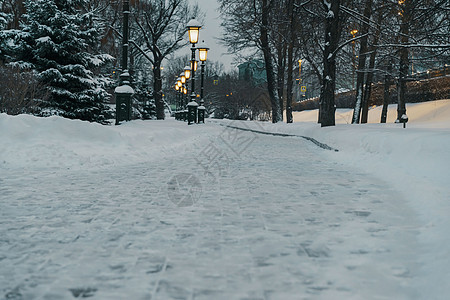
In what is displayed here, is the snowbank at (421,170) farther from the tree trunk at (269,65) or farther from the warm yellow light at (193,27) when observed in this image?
the tree trunk at (269,65)

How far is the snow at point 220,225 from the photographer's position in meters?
2.79

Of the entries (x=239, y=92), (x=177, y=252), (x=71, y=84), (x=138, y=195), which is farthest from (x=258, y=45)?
(x=239, y=92)

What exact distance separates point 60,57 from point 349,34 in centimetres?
1728

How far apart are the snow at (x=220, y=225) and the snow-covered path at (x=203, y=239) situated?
15mm

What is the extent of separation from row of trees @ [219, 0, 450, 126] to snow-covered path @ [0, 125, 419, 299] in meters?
8.00

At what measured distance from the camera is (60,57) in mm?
19594

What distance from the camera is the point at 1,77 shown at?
1470 cm

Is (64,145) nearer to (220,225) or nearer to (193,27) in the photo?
(220,225)

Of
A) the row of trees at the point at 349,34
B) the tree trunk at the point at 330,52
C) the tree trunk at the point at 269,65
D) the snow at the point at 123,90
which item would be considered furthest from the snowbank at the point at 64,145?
the tree trunk at the point at 269,65

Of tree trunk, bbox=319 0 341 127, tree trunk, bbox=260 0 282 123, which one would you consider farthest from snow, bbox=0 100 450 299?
tree trunk, bbox=260 0 282 123

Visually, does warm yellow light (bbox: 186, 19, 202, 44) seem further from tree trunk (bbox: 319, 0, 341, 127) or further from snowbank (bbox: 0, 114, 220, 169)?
snowbank (bbox: 0, 114, 220, 169)

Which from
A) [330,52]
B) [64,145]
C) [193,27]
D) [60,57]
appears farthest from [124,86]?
[330,52]

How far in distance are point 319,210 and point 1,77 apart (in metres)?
13.7

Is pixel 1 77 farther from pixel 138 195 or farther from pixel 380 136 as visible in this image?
pixel 380 136
